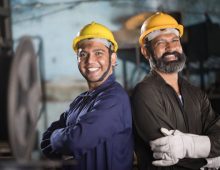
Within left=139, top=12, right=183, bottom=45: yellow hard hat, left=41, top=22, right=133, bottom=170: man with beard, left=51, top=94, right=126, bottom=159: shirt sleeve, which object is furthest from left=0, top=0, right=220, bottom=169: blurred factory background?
left=51, top=94, right=126, bottom=159: shirt sleeve

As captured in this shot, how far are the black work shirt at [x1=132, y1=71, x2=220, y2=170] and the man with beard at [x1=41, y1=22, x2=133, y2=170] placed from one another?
13 cm

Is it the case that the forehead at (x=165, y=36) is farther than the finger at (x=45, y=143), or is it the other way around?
the forehead at (x=165, y=36)

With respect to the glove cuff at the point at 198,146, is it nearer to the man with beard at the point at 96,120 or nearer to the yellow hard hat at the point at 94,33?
the man with beard at the point at 96,120

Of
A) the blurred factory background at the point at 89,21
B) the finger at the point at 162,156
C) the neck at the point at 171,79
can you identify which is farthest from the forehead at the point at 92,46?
the blurred factory background at the point at 89,21

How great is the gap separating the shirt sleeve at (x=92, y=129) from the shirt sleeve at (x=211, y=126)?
0.68 meters

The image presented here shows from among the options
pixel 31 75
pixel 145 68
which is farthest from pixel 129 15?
pixel 31 75

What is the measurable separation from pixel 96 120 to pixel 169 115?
2.12 ft

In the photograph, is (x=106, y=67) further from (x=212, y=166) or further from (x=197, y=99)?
(x=212, y=166)

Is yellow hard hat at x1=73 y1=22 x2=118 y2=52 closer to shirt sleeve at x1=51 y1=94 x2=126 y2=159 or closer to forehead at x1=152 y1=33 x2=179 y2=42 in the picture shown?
forehead at x1=152 y1=33 x2=179 y2=42

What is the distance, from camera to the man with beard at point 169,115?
2732mm

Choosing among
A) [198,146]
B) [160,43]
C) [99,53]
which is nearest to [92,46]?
[99,53]

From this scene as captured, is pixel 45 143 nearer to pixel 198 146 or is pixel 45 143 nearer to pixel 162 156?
pixel 162 156

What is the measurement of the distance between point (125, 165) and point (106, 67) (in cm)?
67

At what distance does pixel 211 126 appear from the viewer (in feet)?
9.65
